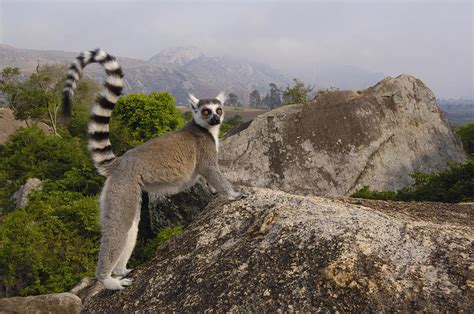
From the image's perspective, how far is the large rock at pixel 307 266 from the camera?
3.85m

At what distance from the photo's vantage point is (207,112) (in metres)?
6.82

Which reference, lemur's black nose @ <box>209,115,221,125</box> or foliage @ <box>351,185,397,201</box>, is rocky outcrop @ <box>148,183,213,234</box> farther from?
lemur's black nose @ <box>209,115,221,125</box>

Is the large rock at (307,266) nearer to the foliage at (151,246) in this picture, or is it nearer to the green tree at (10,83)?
the foliage at (151,246)

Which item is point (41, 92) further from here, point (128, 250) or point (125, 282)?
point (125, 282)

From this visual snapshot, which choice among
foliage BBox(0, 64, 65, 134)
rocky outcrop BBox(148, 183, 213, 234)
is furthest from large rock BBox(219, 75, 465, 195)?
foliage BBox(0, 64, 65, 134)

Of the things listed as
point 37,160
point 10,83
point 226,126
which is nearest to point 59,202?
point 37,160

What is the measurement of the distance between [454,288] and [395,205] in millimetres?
2897

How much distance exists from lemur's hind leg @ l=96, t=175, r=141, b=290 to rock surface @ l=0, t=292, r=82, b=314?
5.39 m

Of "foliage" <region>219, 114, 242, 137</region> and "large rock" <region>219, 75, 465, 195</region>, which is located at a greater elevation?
"large rock" <region>219, 75, 465, 195</region>

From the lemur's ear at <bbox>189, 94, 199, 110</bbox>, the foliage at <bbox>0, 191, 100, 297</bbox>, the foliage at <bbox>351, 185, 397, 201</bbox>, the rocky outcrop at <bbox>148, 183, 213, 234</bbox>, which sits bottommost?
the foliage at <bbox>0, 191, 100, 297</bbox>

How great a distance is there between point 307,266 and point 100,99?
358 cm

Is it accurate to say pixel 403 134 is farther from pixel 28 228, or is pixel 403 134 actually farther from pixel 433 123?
pixel 28 228

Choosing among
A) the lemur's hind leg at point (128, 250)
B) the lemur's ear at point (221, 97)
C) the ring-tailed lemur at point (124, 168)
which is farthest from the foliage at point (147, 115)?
the lemur's hind leg at point (128, 250)

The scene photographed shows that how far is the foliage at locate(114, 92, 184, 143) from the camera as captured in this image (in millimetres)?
28234
